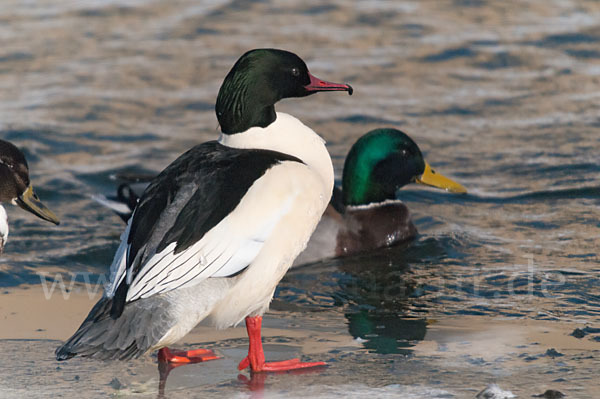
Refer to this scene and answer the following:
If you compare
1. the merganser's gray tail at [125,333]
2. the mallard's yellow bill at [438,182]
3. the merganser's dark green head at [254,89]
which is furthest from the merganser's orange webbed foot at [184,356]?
the mallard's yellow bill at [438,182]

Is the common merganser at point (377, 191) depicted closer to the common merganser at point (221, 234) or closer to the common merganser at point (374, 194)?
the common merganser at point (374, 194)

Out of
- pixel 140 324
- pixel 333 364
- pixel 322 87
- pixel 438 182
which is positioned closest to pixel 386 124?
pixel 438 182

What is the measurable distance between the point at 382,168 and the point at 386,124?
7.62ft

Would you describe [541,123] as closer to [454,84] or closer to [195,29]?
[454,84]

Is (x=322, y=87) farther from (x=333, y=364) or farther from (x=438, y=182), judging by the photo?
(x=438, y=182)

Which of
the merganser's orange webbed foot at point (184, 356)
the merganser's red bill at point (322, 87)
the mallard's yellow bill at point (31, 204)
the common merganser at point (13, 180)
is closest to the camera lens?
the merganser's orange webbed foot at point (184, 356)

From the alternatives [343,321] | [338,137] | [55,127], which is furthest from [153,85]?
[343,321]

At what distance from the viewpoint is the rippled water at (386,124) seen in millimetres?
6035

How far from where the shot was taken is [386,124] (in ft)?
32.4

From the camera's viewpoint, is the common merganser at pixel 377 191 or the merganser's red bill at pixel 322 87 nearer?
the merganser's red bill at pixel 322 87

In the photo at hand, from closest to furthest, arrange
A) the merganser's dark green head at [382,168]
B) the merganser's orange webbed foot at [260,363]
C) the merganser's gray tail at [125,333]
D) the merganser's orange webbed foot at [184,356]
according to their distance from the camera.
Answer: the merganser's gray tail at [125,333]
the merganser's orange webbed foot at [260,363]
the merganser's orange webbed foot at [184,356]
the merganser's dark green head at [382,168]

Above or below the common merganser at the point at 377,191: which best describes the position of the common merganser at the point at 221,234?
above

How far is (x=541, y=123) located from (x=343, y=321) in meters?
4.79

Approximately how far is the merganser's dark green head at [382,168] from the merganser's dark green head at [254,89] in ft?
8.33
